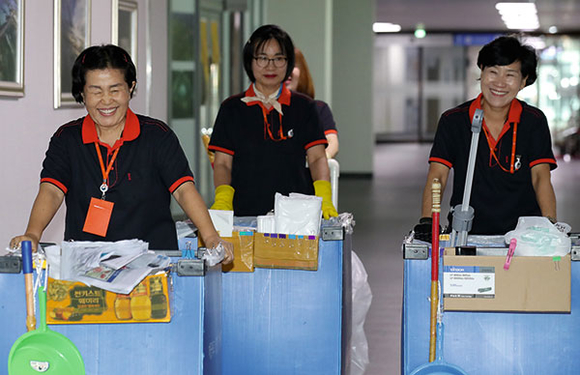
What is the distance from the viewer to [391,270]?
24.5 ft

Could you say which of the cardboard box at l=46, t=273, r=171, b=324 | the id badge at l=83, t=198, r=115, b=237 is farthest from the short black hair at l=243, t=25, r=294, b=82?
the cardboard box at l=46, t=273, r=171, b=324

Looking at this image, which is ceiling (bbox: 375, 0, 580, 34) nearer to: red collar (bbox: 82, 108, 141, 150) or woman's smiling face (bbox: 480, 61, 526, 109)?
woman's smiling face (bbox: 480, 61, 526, 109)

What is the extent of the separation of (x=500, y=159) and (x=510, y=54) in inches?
15.4

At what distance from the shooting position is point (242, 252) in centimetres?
352

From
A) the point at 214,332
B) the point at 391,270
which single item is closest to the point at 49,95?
the point at 214,332

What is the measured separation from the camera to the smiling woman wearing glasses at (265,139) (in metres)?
4.07

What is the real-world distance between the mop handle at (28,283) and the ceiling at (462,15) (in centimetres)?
1678

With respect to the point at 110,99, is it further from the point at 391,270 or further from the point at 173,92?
the point at 173,92

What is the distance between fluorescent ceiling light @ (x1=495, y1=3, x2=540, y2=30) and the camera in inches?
744

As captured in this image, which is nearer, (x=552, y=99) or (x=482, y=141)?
(x=482, y=141)

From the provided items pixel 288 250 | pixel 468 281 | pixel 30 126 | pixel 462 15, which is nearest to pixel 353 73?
pixel 462 15

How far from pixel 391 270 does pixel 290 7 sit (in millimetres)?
5878

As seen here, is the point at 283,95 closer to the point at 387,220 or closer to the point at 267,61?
the point at 267,61

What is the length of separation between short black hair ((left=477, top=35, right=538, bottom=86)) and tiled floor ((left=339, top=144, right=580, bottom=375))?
5.82 feet
